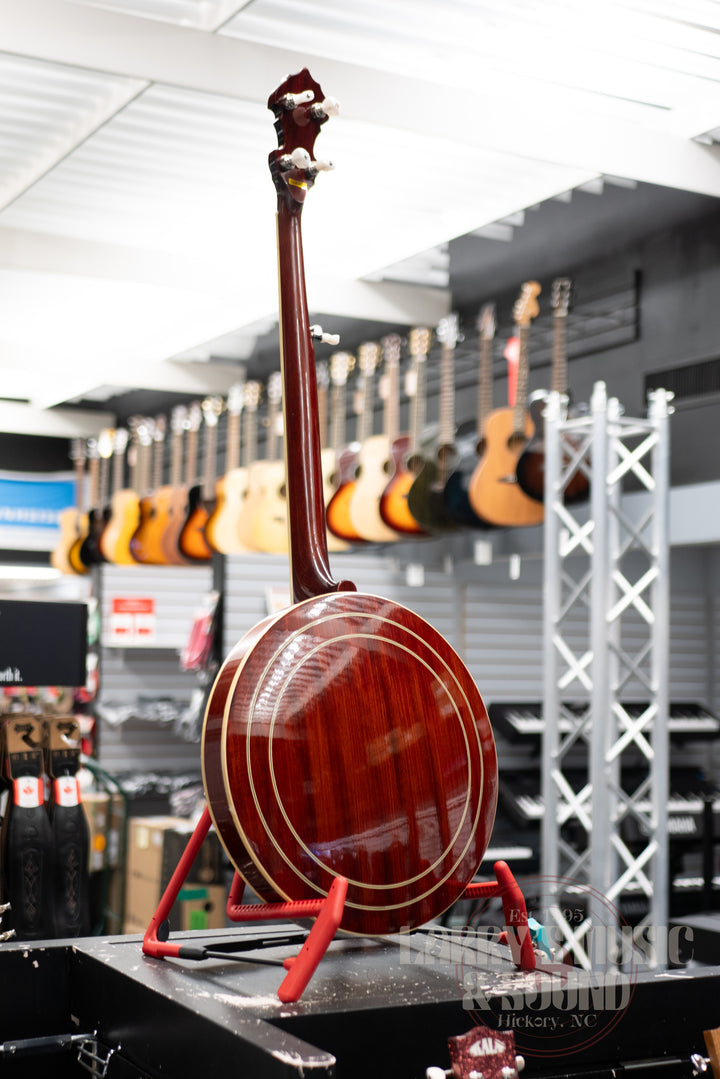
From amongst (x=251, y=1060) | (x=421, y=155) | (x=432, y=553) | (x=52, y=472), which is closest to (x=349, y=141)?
(x=421, y=155)

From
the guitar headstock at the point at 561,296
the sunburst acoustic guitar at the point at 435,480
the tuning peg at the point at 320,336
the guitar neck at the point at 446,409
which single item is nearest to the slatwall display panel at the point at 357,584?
the sunburst acoustic guitar at the point at 435,480

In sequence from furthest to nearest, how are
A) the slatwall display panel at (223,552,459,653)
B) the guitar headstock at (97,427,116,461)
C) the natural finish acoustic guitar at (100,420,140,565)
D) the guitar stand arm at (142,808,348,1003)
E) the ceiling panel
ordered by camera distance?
the guitar headstock at (97,427,116,461)
the natural finish acoustic guitar at (100,420,140,565)
the slatwall display panel at (223,552,459,653)
the ceiling panel
the guitar stand arm at (142,808,348,1003)

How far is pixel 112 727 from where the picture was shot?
6.68m

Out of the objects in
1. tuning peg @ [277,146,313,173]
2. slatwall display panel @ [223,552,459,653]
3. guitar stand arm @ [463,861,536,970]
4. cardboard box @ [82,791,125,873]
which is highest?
tuning peg @ [277,146,313,173]

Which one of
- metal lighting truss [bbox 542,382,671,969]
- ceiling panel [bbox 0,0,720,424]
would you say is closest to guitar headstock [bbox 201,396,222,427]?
ceiling panel [bbox 0,0,720,424]

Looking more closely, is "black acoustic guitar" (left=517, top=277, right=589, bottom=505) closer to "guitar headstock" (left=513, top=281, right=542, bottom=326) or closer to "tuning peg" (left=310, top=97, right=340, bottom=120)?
"guitar headstock" (left=513, top=281, right=542, bottom=326)

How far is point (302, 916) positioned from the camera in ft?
3.69

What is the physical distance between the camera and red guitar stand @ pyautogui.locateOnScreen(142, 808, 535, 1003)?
42.8 inches

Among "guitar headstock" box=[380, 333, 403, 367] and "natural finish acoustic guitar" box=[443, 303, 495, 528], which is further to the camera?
"guitar headstock" box=[380, 333, 403, 367]

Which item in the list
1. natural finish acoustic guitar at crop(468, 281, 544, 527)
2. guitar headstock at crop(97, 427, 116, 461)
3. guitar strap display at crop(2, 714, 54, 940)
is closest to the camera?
guitar strap display at crop(2, 714, 54, 940)

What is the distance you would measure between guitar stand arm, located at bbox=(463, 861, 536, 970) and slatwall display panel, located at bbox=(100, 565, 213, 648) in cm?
588

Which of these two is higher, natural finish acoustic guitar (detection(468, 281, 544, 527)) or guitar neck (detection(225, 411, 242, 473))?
guitar neck (detection(225, 411, 242, 473))

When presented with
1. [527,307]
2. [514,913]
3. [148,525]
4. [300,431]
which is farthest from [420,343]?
[514,913]

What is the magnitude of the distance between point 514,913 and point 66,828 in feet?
3.57
